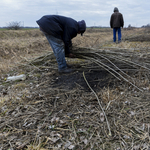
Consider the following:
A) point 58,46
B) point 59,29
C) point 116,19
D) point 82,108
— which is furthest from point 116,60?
point 116,19

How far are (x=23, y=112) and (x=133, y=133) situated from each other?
2005 mm

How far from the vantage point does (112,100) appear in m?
2.68

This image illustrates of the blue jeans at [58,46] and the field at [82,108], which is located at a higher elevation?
the blue jeans at [58,46]

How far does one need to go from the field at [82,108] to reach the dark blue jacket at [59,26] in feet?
2.64

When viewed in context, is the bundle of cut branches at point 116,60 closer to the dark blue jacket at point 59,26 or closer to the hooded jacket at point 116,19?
the dark blue jacket at point 59,26

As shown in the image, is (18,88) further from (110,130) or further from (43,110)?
(110,130)

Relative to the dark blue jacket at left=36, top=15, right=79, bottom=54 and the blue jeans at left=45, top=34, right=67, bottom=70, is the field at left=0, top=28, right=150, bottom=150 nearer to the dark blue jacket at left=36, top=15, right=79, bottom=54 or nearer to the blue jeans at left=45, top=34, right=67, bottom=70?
the blue jeans at left=45, top=34, right=67, bottom=70

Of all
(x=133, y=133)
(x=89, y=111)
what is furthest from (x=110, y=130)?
(x=89, y=111)

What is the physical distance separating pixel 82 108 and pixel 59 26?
2.18 m

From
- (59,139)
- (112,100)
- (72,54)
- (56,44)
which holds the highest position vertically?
(56,44)

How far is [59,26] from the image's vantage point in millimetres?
3518

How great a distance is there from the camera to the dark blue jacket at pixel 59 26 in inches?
136

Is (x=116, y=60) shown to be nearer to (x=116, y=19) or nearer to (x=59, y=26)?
(x=59, y=26)

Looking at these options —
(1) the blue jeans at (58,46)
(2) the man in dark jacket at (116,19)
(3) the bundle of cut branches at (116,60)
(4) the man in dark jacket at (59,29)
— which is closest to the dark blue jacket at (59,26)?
(4) the man in dark jacket at (59,29)
